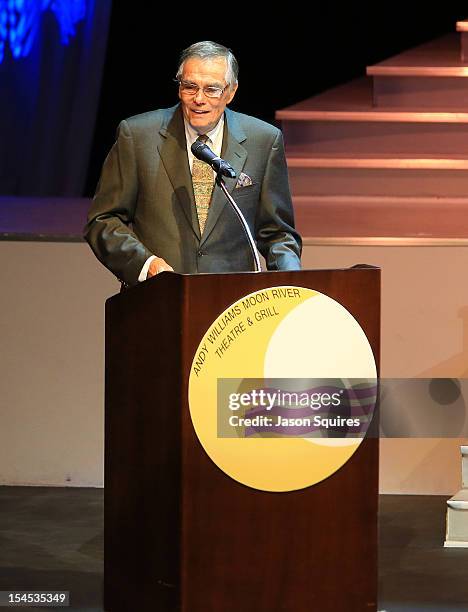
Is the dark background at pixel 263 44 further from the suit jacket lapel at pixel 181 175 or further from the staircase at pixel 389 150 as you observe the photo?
the suit jacket lapel at pixel 181 175

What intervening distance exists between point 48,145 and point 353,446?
474 cm

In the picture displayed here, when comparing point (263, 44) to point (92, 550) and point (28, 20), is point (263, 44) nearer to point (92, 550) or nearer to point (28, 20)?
point (28, 20)

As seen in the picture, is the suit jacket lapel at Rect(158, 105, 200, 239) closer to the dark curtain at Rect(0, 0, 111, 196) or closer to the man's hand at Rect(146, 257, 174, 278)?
the man's hand at Rect(146, 257, 174, 278)

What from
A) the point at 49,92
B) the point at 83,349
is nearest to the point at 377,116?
the point at 83,349

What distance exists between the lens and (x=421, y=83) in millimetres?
5734

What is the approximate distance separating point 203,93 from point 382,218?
2207 millimetres

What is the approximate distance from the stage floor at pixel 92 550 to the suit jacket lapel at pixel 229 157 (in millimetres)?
896

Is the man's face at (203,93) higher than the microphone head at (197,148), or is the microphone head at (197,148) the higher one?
the man's face at (203,93)

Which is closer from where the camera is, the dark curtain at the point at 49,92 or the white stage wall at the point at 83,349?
the white stage wall at the point at 83,349

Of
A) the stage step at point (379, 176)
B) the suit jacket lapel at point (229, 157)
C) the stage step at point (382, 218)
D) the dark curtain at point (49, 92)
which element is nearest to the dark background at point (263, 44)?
the dark curtain at point (49, 92)

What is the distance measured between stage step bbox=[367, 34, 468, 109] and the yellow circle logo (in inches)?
135

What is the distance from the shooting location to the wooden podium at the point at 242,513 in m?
2.44

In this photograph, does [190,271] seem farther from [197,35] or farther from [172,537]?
[197,35]

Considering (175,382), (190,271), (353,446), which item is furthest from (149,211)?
(353,446)
